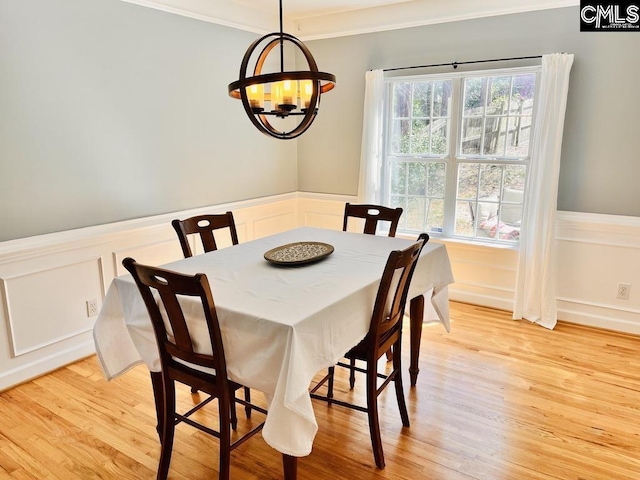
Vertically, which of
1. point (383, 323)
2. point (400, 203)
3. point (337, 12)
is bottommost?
point (383, 323)

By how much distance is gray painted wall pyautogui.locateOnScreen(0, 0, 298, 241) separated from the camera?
276 centimetres

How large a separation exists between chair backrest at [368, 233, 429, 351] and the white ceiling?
8.14ft

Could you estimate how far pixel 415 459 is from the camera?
2162mm

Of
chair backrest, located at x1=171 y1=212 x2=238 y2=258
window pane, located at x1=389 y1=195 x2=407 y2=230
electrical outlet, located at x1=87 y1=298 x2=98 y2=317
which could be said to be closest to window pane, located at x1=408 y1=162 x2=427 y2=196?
→ window pane, located at x1=389 y1=195 x2=407 y2=230

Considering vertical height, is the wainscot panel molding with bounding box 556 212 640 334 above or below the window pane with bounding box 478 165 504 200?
below

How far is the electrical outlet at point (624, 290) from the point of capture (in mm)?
3529

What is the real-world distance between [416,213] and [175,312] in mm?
3087

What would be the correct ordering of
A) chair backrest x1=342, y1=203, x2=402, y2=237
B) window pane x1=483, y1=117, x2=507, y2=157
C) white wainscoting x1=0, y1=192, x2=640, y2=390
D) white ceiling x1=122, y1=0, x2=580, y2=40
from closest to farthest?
1. white wainscoting x1=0, y1=192, x2=640, y2=390
2. chair backrest x1=342, y1=203, x2=402, y2=237
3. white ceiling x1=122, y1=0, x2=580, y2=40
4. window pane x1=483, y1=117, x2=507, y2=157

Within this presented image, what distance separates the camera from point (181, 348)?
1.85 metres

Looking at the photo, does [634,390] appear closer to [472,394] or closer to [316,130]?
[472,394]

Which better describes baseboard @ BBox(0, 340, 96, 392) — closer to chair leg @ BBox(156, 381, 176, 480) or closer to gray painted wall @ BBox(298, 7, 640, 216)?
chair leg @ BBox(156, 381, 176, 480)

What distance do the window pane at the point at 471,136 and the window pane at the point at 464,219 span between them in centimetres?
46

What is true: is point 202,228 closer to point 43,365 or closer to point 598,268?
point 43,365

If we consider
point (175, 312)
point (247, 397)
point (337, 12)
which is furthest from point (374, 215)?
point (337, 12)
